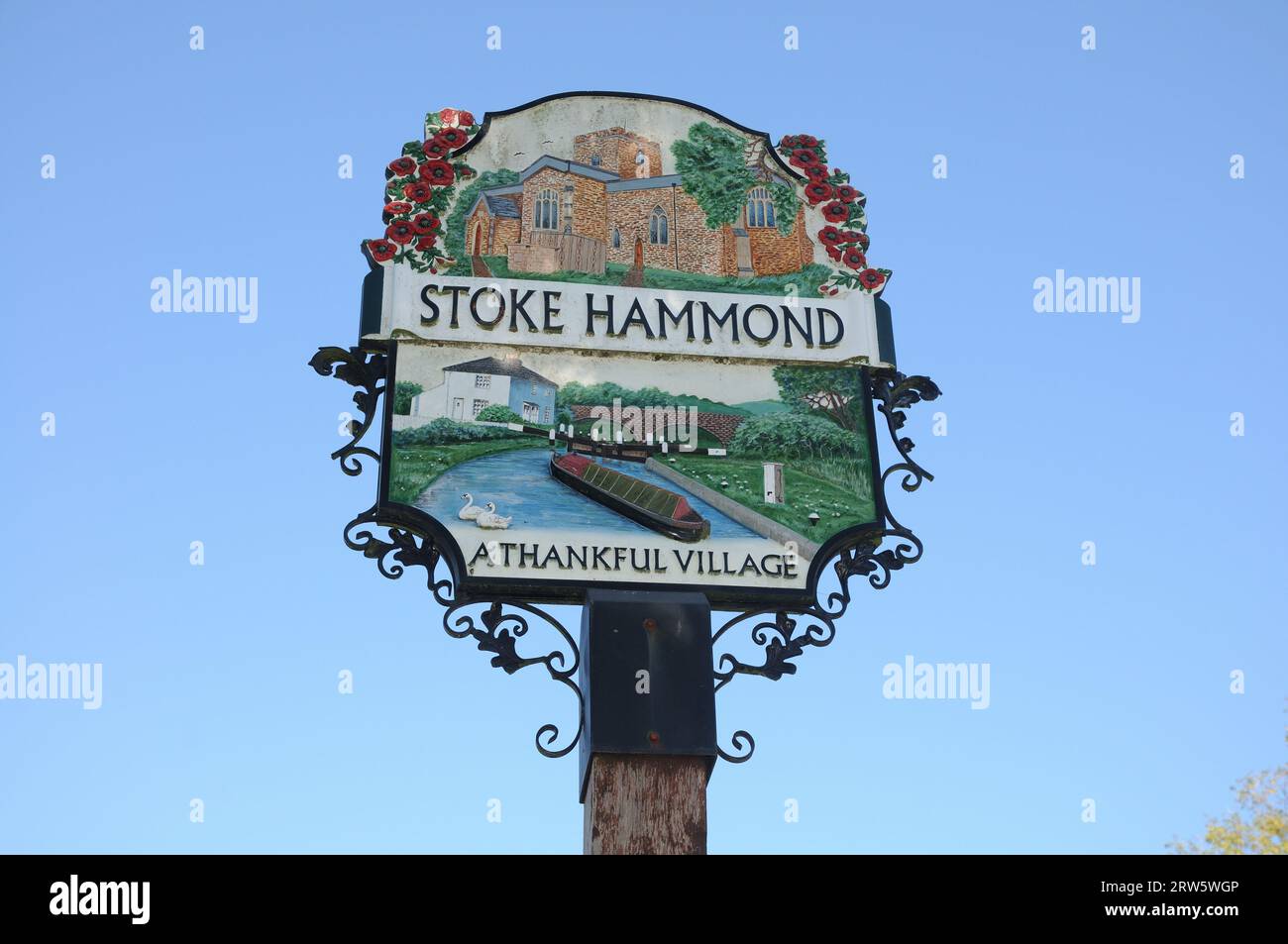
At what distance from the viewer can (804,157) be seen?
37.0 feet

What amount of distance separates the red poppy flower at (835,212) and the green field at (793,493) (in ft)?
6.23

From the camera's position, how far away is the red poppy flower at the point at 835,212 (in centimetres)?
1100

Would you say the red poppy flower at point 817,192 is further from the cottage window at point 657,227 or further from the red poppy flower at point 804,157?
the cottage window at point 657,227

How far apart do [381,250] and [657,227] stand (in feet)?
5.63

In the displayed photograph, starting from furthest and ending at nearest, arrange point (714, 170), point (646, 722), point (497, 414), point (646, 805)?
point (714, 170) < point (497, 414) < point (646, 722) < point (646, 805)

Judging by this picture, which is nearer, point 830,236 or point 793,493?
point 793,493

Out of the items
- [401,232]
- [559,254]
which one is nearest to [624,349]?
[559,254]

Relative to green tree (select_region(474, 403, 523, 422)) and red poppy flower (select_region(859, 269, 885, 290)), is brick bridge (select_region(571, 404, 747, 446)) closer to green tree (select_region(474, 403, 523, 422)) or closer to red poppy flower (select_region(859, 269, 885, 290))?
green tree (select_region(474, 403, 523, 422))

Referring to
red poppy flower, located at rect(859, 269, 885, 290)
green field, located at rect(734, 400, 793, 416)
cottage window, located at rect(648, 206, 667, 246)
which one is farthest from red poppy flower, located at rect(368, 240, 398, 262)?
red poppy flower, located at rect(859, 269, 885, 290)

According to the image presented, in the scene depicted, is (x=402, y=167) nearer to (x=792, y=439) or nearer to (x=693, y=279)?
(x=693, y=279)

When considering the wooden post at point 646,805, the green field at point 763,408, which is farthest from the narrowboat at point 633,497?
the wooden post at point 646,805

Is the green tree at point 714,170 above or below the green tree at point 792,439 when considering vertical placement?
above

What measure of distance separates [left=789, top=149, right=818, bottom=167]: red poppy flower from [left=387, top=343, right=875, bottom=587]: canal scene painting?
A: 1.66m
